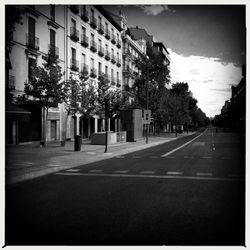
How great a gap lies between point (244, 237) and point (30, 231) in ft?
10.0

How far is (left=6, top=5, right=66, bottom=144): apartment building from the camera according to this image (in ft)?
74.4

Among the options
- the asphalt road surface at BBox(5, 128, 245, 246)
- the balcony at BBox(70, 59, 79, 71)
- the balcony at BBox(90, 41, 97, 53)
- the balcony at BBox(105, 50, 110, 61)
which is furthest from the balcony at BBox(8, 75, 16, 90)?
the balcony at BBox(105, 50, 110, 61)

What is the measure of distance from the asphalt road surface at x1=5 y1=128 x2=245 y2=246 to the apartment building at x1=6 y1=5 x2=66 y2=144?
14.6 m

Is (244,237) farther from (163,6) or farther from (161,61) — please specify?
(161,61)

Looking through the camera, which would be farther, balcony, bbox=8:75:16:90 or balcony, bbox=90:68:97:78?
balcony, bbox=90:68:97:78

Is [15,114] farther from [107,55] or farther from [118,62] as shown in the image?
[118,62]

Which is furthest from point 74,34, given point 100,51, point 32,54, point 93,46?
point 32,54

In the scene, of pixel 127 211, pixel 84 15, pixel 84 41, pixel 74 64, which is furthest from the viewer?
pixel 84 41

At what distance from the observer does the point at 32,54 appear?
24797 millimetres

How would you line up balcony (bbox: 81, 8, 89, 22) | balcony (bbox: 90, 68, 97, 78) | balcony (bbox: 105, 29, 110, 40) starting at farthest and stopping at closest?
1. balcony (bbox: 105, 29, 110, 40)
2. balcony (bbox: 90, 68, 97, 78)
3. balcony (bbox: 81, 8, 89, 22)

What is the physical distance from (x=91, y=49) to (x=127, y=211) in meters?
32.4

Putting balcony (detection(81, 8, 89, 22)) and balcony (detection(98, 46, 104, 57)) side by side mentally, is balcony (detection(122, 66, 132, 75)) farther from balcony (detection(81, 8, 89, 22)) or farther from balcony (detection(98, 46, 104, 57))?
balcony (detection(81, 8, 89, 22))

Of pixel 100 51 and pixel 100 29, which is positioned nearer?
pixel 100 29

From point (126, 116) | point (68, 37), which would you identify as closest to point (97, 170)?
point (126, 116)
